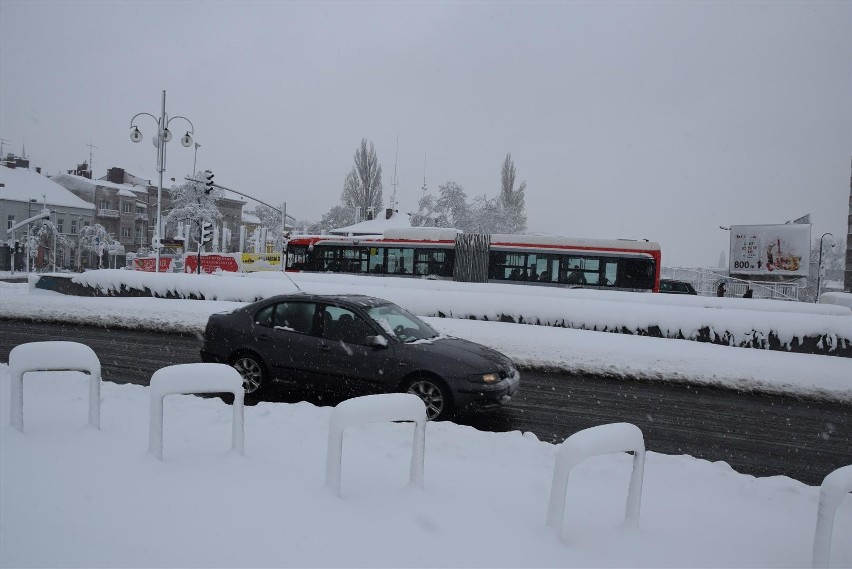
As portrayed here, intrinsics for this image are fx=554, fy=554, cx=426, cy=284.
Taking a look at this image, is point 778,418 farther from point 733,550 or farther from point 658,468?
point 733,550

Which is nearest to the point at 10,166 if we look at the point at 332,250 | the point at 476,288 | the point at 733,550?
the point at 332,250

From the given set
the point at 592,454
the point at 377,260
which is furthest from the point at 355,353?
the point at 377,260

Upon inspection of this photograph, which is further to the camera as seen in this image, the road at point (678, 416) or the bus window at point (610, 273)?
the bus window at point (610, 273)

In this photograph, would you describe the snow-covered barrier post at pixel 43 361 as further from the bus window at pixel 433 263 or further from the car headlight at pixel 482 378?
the bus window at pixel 433 263

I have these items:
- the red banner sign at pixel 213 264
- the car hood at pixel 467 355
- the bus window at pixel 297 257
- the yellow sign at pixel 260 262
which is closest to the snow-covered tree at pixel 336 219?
the yellow sign at pixel 260 262

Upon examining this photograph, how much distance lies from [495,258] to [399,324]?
657 inches

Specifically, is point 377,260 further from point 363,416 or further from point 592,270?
point 363,416

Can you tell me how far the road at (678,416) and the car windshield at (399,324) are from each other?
53.0 inches

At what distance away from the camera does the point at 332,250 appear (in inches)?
1072

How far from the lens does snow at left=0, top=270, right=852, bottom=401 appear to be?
1140 cm

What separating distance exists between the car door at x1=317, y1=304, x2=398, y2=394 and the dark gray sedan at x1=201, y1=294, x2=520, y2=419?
0.04 feet

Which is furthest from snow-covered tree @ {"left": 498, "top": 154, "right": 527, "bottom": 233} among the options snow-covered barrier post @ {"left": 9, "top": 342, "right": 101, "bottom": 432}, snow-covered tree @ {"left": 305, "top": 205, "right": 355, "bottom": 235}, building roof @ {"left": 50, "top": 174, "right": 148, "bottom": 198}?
snow-covered barrier post @ {"left": 9, "top": 342, "right": 101, "bottom": 432}

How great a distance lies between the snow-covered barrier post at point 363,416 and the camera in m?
3.96

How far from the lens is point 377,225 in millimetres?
59000
